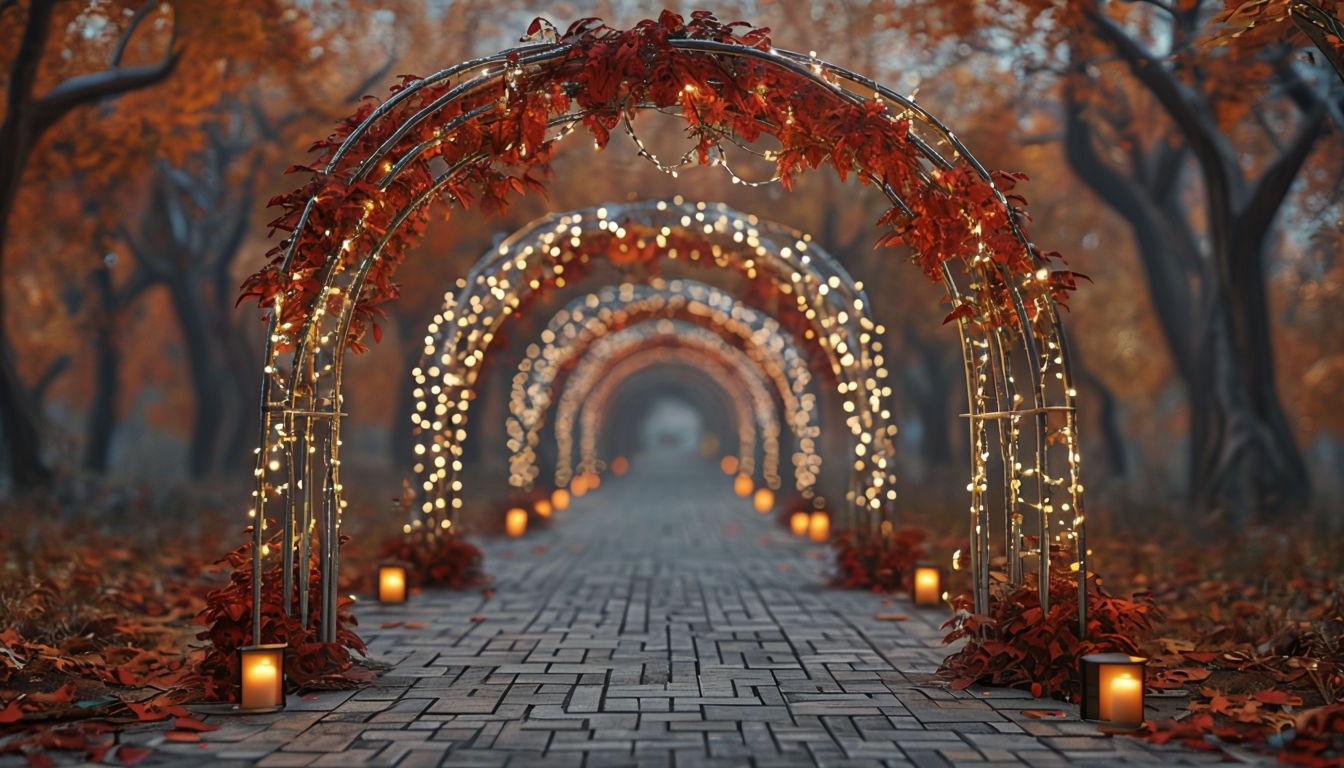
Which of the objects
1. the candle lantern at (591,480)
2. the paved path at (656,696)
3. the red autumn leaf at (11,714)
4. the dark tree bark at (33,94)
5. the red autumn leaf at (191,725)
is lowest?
the paved path at (656,696)

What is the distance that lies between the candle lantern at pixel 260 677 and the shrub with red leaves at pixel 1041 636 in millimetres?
2911

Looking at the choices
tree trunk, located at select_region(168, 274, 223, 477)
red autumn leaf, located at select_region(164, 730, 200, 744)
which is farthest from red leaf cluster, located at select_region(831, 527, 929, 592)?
tree trunk, located at select_region(168, 274, 223, 477)

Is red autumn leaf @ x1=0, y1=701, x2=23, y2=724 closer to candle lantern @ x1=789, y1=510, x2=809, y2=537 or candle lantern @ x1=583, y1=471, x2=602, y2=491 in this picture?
candle lantern @ x1=789, y1=510, x2=809, y2=537

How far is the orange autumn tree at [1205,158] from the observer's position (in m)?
10.1

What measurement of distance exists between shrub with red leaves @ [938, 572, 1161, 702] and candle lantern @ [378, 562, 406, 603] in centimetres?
407

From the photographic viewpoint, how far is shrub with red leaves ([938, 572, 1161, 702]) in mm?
5227

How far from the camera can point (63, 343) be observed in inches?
808

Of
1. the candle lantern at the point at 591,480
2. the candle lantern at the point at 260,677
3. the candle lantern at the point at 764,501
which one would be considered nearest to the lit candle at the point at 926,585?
the candle lantern at the point at 260,677

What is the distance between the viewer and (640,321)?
1581 cm

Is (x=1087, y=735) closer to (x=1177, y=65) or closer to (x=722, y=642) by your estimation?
(x=722, y=642)

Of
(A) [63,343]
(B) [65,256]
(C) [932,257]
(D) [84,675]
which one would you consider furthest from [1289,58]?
(A) [63,343]

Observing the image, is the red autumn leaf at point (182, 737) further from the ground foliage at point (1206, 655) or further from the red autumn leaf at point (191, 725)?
the ground foliage at point (1206, 655)

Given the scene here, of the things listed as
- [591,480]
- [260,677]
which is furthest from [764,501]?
[260,677]

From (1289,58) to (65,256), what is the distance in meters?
14.9
